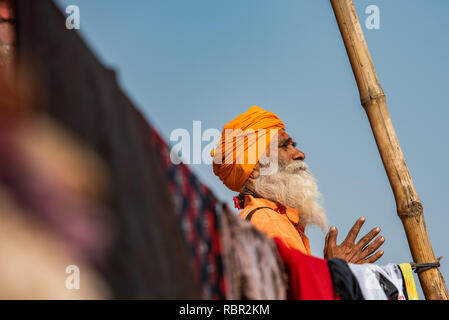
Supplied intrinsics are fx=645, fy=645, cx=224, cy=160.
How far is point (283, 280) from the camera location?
2951mm

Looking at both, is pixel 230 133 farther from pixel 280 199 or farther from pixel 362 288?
→ pixel 362 288

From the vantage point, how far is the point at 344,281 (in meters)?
3.17

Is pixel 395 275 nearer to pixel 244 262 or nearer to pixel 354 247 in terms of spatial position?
pixel 354 247

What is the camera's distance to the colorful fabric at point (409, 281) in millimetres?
3673

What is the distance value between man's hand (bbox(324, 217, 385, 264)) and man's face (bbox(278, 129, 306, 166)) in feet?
2.42

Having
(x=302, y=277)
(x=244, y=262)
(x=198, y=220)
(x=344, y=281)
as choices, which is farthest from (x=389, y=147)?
(x=198, y=220)

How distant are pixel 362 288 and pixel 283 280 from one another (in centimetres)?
57

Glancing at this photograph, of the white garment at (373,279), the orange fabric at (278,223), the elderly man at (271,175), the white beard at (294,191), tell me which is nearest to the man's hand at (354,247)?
the elderly man at (271,175)

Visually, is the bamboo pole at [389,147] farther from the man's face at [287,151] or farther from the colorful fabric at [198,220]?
the colorful fabric at [198,220]

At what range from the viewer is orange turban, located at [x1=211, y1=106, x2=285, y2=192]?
193 inches

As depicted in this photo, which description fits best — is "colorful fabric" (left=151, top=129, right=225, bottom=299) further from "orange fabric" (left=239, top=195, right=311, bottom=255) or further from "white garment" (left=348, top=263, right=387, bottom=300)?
"orange fabric" (left=239, top=195, right=311, bottom=255)

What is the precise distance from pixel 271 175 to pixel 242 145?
1.06 feet

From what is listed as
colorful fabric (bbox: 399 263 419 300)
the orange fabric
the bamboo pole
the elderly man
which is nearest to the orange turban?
the elderly man

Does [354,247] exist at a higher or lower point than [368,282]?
higher
